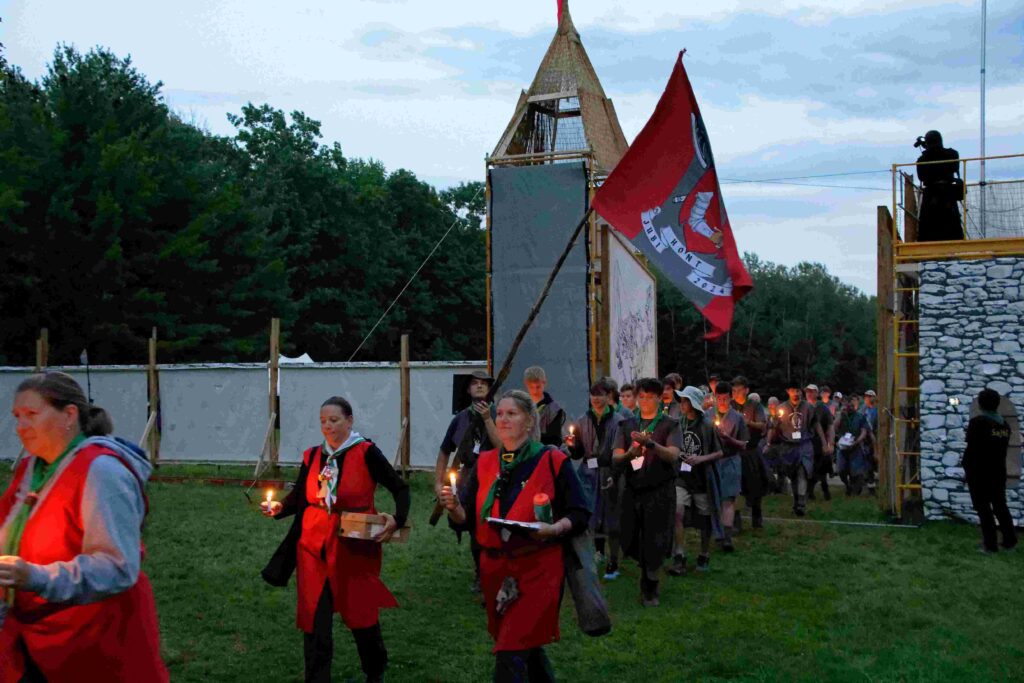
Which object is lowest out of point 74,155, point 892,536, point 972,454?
point 892,536

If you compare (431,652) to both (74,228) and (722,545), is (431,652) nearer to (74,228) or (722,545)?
(722,545)

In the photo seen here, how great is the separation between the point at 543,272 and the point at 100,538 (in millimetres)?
12043

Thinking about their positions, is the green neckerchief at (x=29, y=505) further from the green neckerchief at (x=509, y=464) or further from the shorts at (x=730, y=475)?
the shorts at (x=730, y=475)

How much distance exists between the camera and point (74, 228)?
3362cm

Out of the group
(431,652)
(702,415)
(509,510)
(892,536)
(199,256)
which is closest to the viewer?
(509,510)

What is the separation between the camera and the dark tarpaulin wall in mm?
15125

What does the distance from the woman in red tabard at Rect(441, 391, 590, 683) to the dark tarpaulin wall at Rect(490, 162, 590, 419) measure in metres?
9.44

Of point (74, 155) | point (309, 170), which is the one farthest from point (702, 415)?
point (309, 170)

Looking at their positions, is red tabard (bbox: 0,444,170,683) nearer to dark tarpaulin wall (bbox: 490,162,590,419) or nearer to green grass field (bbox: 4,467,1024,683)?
green grass field (bbox: 4,467,1024,683)

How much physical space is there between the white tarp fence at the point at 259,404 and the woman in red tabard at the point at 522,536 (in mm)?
12192

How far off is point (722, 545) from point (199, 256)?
A: 2792 centimetres

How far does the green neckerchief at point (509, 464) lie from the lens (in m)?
5.55

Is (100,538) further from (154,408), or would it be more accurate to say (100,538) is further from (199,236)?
(199,236)

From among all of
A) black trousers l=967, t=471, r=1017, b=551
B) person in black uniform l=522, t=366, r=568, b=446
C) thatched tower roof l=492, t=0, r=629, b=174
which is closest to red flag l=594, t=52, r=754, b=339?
person in black uniform l=522, t=366, r=568, b=446
